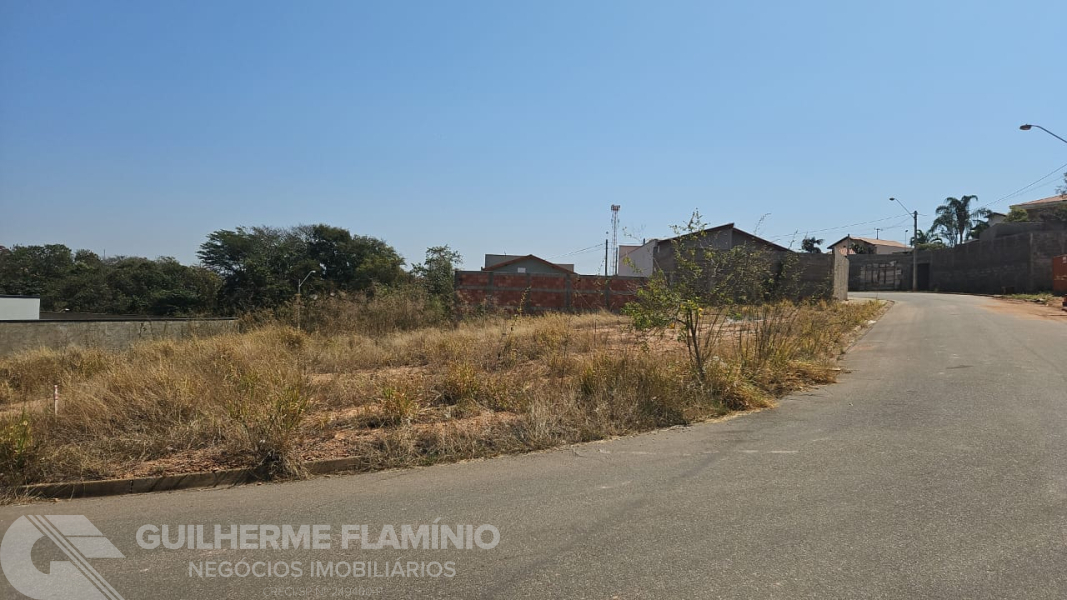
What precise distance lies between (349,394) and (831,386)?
6.95m

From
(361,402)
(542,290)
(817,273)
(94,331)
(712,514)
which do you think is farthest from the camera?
(817,273)

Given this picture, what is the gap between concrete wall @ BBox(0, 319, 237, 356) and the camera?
60.9 feet

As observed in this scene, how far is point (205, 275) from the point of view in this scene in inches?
2285

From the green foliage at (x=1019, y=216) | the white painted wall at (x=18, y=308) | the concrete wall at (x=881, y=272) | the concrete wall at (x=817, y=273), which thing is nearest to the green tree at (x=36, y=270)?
the white painted wall at (x=18, y=308)

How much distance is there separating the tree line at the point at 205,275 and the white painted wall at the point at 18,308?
14.7 meters

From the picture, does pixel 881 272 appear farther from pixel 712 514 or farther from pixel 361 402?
pixel 712 514

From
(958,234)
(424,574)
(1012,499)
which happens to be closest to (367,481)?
(424,574)

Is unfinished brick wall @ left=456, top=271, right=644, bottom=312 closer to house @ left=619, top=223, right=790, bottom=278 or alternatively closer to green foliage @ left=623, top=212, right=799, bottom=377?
house @ left=619, top=223, right=790, bottom=278

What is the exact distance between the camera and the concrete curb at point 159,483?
16.2 feet

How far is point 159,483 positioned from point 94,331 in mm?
18456

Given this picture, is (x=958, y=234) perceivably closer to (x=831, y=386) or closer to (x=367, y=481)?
(x=831, y=386)

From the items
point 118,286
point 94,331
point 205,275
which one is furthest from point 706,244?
point 118,286

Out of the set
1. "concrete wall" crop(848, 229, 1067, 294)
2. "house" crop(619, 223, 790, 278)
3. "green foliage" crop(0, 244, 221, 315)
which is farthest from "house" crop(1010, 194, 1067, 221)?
"green foliage" crop(0, 244, 221, 315)

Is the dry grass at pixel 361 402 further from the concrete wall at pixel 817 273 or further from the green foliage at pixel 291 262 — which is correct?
the green foliage at pixel 291 262
